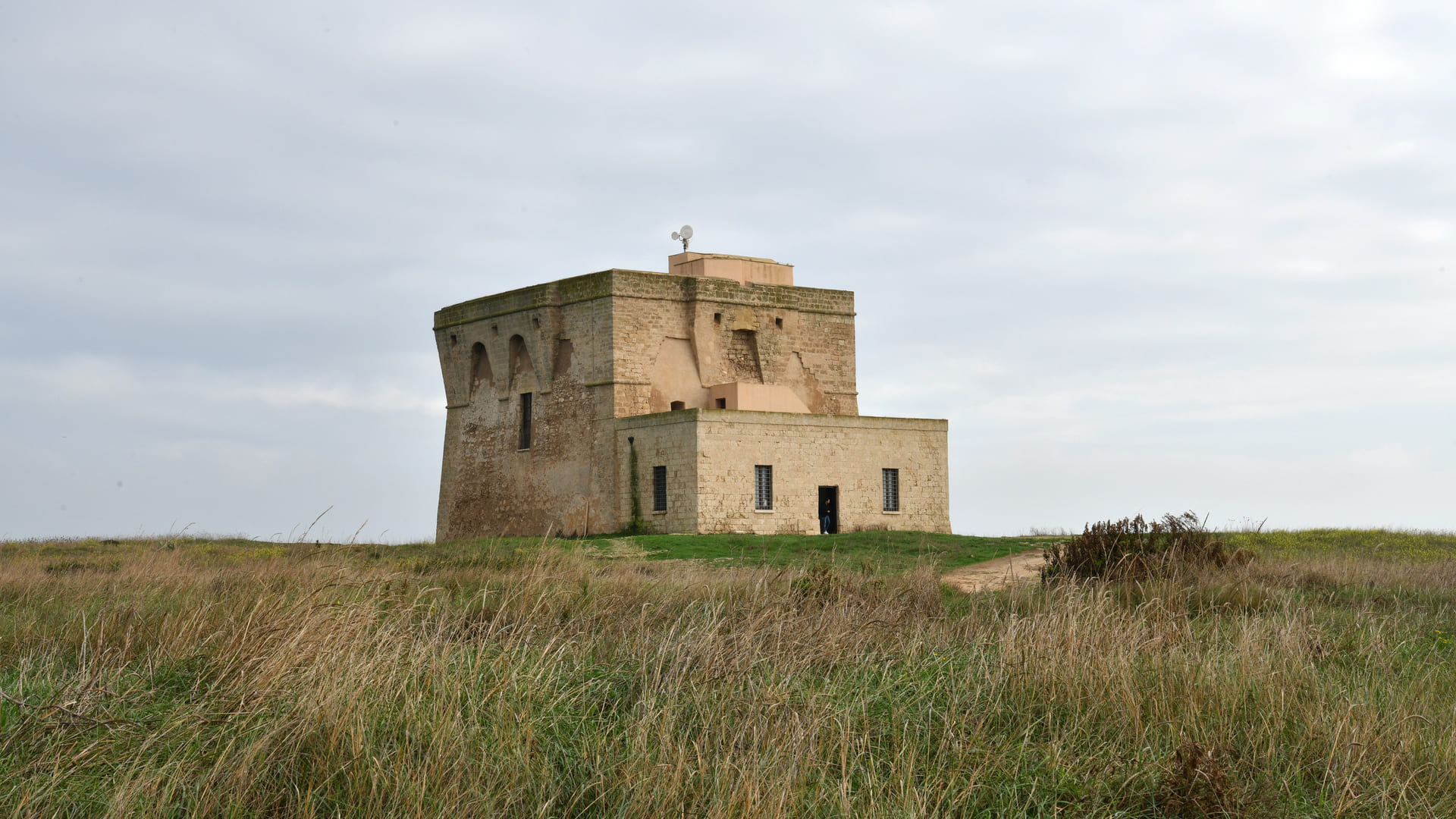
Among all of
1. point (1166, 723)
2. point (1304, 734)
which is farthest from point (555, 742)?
point (1304, 734)

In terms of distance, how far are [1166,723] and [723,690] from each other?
2380 mm

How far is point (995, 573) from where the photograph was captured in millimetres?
17375

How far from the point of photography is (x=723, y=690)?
20.3ft

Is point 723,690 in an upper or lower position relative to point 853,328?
lower

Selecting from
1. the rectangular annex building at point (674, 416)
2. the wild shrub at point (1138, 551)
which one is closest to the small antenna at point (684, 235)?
the rectangular annex building at point (674, 416)

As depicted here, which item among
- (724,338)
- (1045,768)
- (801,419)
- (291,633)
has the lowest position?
(1045,768)

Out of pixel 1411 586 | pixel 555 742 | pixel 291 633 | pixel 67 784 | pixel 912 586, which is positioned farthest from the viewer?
pixel 1411 586

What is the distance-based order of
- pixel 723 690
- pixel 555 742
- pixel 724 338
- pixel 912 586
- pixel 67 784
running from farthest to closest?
pixel 724 338 → pixel 912 586 → pixel 723 690 → pixel 555 742 → pixel 67 784

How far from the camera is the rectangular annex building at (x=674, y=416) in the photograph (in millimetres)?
28016

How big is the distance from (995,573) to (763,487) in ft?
36.8

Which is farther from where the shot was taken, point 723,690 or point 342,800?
point 723,690

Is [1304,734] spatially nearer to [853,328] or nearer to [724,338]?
[724,338]

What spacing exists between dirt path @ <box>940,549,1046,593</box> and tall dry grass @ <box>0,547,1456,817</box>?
5.64 metres

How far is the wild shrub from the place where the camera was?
522 inches
